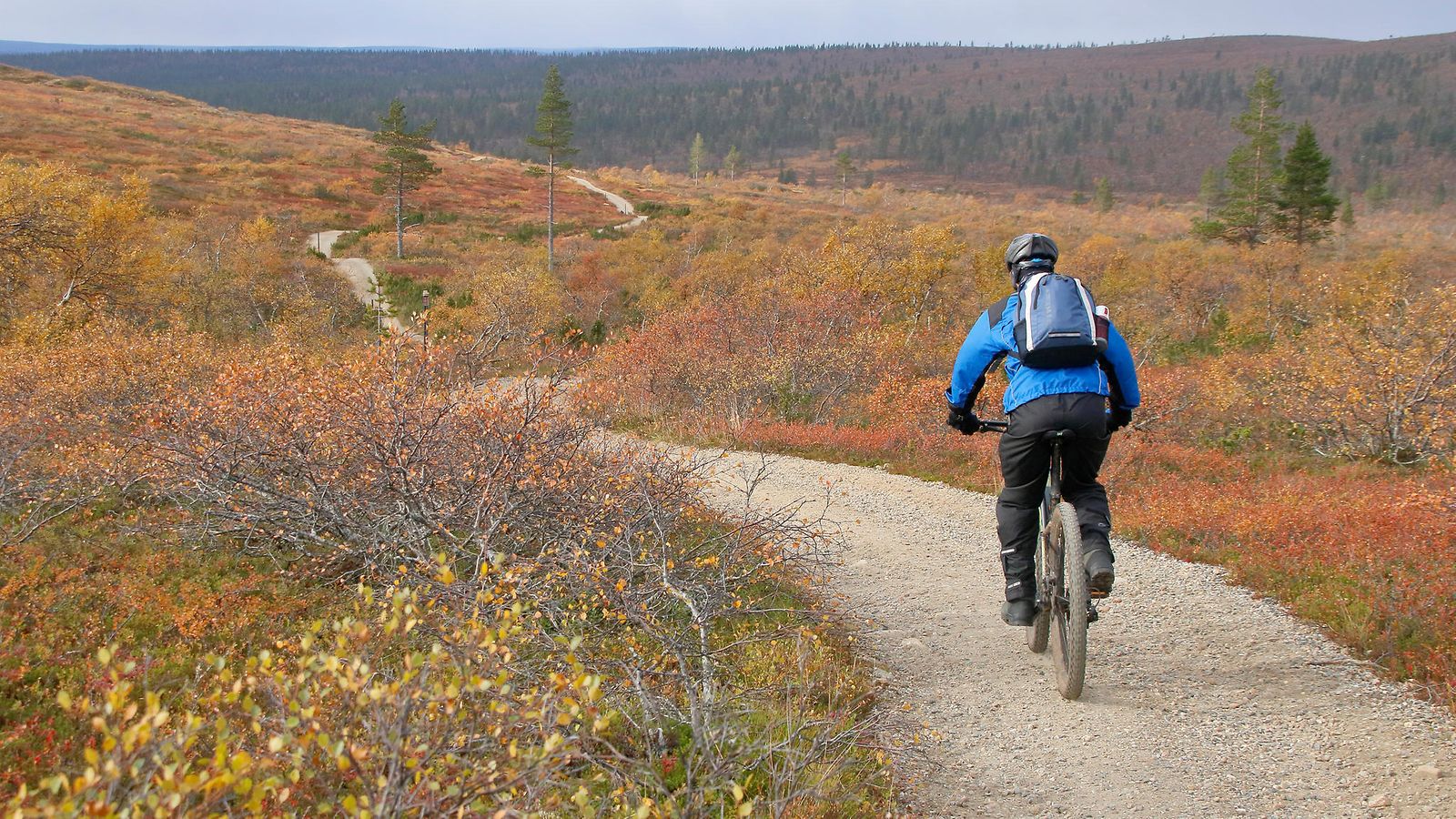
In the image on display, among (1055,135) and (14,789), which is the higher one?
(1055,135)

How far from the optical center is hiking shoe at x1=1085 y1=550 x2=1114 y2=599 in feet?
12.8

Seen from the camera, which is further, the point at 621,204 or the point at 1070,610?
the point at 621,204

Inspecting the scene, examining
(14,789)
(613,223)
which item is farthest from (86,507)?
(613,223)

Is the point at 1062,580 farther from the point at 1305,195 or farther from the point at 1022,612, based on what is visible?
the point at 1305,195

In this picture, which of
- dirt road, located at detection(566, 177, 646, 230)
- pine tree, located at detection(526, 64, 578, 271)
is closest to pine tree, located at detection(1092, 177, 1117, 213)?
dirt road, located at detection(566, 177, 646, 230)

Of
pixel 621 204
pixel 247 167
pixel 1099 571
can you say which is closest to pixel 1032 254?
pixel 1099 571

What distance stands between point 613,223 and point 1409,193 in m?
80.1

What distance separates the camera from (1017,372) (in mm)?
4012

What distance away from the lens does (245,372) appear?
6.51 m

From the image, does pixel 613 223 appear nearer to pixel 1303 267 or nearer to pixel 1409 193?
pixel 1303 267

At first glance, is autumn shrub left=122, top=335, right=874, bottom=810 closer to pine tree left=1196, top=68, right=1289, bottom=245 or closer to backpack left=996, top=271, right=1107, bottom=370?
backpack left=996, top=271, right=1107, bottom=370

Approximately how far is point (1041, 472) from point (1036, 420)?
0.35 m

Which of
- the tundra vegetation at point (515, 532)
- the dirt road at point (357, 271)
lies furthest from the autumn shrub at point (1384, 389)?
the dirt road at point (357, 271)

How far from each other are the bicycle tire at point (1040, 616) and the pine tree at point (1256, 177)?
120 feet
